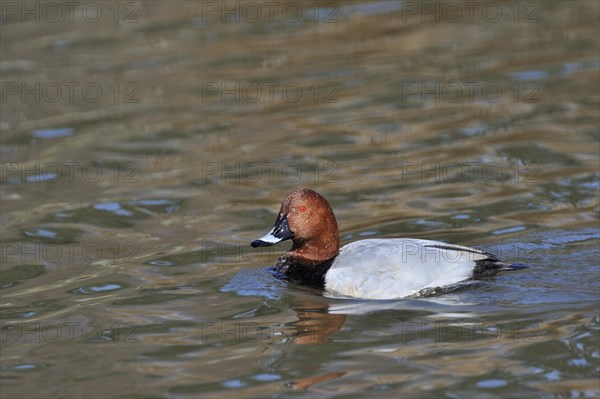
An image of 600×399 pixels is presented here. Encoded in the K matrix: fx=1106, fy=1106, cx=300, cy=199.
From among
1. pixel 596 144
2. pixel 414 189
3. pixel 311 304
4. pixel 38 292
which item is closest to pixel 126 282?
pixel 38 292

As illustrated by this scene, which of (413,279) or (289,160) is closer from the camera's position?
(413,279)

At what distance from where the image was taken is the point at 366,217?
10445mm

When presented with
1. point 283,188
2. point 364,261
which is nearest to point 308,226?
point 364,261

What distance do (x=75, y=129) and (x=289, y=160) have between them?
3051mm

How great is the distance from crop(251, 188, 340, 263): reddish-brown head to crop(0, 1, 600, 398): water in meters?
0.39

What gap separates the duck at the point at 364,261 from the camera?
8.26 metres

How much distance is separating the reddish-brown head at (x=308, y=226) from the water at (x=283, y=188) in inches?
15.4

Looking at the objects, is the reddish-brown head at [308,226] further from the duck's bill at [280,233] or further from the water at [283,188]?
the water at [283,188]

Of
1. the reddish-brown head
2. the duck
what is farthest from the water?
the reddish-brown head

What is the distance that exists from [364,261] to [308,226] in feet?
2.21

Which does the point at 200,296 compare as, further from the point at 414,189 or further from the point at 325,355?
the point at 414,189

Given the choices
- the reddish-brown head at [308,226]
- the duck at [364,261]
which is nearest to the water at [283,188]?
the duck at [364,261]

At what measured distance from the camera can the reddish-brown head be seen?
28.8 ft

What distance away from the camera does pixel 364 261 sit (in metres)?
8.36
